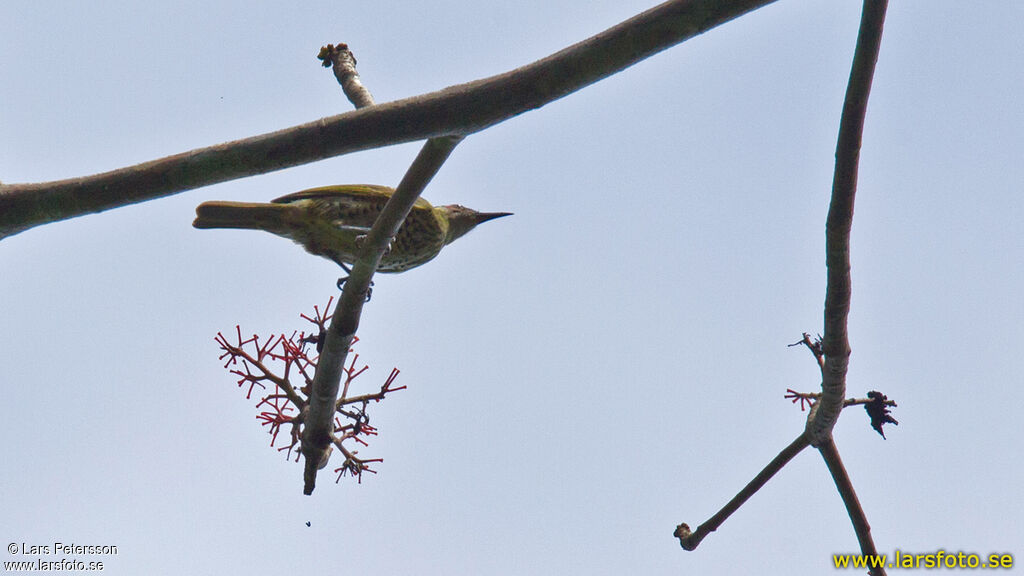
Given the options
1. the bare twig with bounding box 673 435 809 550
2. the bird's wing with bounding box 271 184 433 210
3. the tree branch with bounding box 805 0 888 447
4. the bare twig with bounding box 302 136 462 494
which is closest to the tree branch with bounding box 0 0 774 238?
the bare twig with bounding box 302 136 462 494

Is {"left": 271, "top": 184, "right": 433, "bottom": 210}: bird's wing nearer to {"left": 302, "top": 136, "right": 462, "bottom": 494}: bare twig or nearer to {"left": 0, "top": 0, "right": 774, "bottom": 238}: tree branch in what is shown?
{"left": 302, "top": 136, "right": 462, "bottom": 494}: bare twig

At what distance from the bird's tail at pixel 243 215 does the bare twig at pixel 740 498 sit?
3.42 metres

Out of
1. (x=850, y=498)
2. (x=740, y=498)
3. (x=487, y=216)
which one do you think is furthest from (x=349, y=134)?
(x=487, y=216)

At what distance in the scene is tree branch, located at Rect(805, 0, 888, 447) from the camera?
2.95 metres

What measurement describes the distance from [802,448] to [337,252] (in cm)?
358

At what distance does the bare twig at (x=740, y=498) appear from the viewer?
358cm

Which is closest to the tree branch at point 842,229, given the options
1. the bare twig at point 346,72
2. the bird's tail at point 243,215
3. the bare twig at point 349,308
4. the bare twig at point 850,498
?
the bare twig at point 850,498

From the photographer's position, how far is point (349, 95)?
5.01 metres

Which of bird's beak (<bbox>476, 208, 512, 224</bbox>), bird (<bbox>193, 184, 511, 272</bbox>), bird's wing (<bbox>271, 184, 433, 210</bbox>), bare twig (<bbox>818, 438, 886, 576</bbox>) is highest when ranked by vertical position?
bird's beak (<bbox>476, 208, 512, 224</bbox>)

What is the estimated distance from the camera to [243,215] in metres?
5.65

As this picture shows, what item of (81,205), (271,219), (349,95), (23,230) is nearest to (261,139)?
(81,205)

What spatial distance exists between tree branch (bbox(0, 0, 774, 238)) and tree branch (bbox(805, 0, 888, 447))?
0.80 meters

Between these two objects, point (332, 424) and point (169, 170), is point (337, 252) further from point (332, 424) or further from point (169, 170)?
point (169, 170)

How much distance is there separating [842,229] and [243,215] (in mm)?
3869
